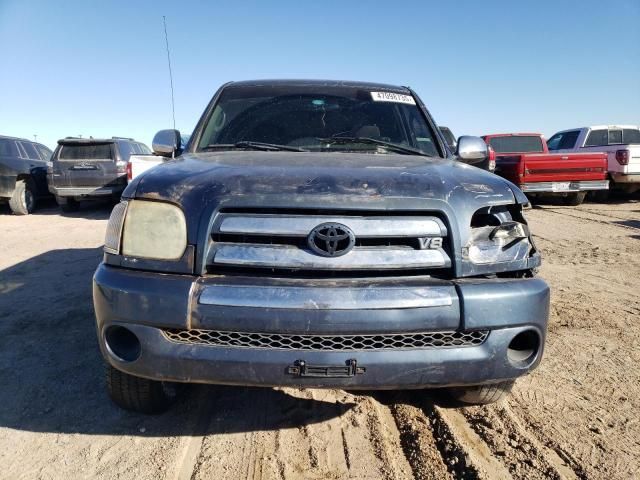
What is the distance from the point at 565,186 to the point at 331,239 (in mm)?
10725

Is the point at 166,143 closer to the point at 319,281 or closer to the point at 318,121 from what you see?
the point at 318,121

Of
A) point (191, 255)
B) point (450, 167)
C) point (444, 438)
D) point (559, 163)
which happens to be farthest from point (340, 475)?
point (559, 163)

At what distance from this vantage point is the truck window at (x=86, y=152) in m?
10.8

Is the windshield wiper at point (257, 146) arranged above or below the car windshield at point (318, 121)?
below

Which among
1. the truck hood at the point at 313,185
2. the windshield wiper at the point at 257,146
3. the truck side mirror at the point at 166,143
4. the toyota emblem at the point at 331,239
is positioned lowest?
the toyota emblem at the point at 331,239

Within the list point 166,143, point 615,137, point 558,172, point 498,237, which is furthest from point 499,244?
point 615,137

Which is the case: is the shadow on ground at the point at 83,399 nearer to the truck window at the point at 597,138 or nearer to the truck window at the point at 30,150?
the truck window at the point at 30,150

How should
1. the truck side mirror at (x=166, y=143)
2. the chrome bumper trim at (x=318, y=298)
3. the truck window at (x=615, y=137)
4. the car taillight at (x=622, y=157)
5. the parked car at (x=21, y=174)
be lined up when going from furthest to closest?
the truck window at (x=615, y=137) < the car taillight at (x=622, y=157) < the parked car at (x=21, y=174) < the truck side mirror at (x=166, y=143) < the chrome bumper trim at (x=318, y=298)

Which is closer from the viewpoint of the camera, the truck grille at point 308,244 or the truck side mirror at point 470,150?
the truck grille at point 308,244

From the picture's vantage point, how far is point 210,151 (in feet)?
9.99

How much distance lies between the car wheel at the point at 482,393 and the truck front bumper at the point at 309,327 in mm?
550

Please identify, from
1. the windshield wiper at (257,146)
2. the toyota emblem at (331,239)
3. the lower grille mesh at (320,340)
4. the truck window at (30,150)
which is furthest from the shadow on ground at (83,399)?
the truck window at (30,150)

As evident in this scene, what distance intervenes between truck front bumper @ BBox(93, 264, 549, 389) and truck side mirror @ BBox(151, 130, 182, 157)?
1841 mm

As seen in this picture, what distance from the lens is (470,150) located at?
3.40m
